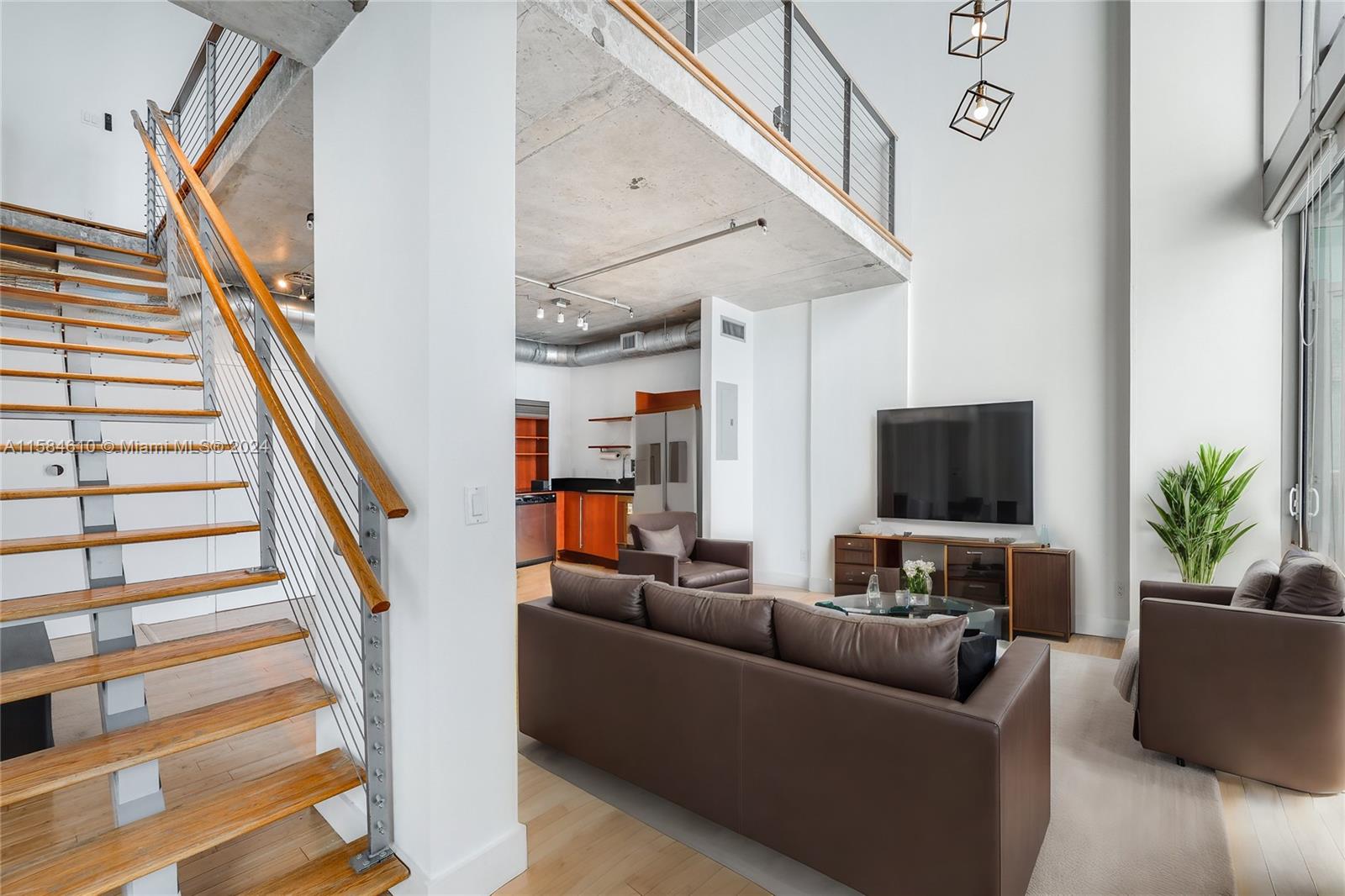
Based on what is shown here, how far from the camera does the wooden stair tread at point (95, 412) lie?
237 cm

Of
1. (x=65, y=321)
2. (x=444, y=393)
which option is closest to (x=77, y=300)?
(x=65, y=321)

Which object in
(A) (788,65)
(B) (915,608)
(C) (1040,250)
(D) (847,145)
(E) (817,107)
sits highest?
(E) (817,107)

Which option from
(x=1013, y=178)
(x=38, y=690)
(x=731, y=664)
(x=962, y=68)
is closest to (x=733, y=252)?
(x=1013, y=178)

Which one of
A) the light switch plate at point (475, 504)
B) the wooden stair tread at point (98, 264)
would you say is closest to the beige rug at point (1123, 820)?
the light switch plate at point (475, 504)

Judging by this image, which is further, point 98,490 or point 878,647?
point 98,490

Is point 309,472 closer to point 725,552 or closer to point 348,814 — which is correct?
point 348,814

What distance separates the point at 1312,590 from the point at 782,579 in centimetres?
449

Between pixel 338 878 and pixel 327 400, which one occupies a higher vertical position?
pixel 327 400

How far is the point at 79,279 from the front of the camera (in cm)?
360

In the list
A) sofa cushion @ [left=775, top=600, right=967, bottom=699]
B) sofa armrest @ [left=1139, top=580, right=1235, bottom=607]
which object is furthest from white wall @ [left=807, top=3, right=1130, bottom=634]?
sofa cushion @ [left=775, top=600, right=967, bottom=699]

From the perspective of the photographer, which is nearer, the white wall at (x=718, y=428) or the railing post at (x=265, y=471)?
the railing post at (x=265, y=471)

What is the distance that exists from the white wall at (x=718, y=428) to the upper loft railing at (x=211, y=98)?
411cm

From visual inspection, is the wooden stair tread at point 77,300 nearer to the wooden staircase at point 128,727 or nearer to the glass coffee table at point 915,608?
the wooden staircase at point 128,727

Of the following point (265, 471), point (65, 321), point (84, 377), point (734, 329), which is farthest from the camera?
point (734, 329)
